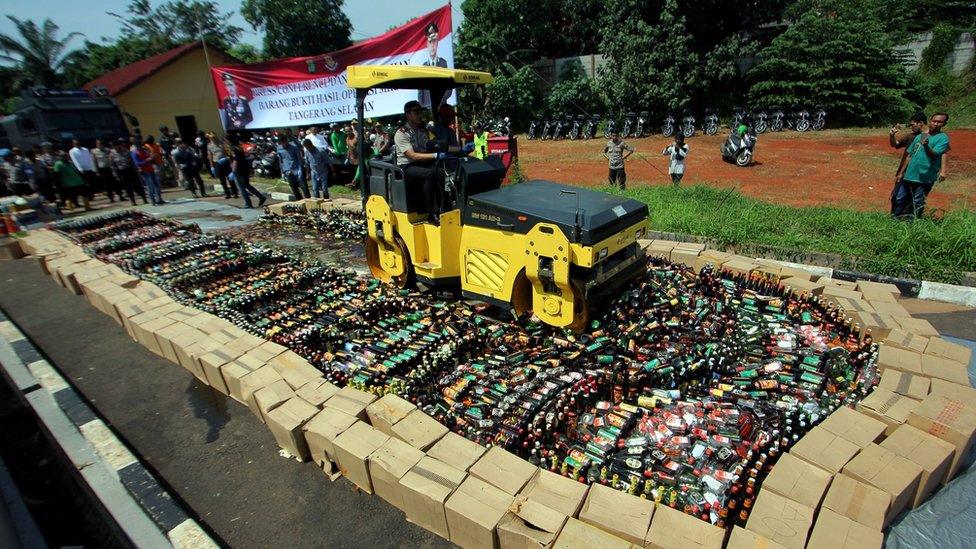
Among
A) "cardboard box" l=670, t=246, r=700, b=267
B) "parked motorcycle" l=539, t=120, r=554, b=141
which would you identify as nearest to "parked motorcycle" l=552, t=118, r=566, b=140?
"parked motorcycle" l=539, t=120, r=554, b=141

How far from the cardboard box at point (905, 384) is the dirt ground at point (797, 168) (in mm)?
6838

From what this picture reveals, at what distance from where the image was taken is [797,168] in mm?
13609

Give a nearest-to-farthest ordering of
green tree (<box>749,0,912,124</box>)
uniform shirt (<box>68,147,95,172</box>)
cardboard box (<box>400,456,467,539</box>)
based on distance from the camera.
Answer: cardboard box (<box>400,456,467,539</box>)
uniform shirt (<box>68,147,95,172</box>)
green tree (<box>749,0,912,124</box>)

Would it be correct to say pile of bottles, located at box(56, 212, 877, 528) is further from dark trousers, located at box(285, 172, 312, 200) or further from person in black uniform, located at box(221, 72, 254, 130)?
person in black uniform, located at box(221, 72, 254, 130)

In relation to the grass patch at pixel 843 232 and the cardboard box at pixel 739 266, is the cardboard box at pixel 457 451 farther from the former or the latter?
the grass patch at pixel 843 232

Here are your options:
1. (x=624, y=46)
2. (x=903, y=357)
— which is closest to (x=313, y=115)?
(x=903, y=357)

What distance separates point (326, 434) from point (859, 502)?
3114 mm

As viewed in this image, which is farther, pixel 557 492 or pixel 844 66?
pixel 844 66

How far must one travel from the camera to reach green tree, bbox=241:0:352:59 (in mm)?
26672

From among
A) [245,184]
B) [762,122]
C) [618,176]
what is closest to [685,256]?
[618,176]

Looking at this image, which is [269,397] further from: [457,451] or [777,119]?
[777,119]

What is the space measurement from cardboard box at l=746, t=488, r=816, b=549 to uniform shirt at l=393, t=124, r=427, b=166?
4.31 metres

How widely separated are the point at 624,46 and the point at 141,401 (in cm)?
2306

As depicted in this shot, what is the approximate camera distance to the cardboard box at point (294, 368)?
3.97 meters
